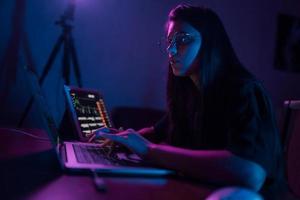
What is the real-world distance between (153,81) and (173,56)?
1752 millimetres

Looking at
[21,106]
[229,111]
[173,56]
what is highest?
[173,56]

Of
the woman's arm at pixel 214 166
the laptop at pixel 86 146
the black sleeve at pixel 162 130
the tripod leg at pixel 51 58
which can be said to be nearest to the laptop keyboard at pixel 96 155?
the laptop at pixel 86 146

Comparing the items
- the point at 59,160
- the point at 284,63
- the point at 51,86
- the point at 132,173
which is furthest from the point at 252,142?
the point at 284,63

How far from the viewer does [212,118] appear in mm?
1154

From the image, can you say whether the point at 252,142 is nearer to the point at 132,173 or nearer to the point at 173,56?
the point at 132,173

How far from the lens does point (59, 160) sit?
0.88 meters

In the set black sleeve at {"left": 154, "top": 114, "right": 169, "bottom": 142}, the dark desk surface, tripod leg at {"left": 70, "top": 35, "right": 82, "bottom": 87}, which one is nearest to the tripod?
tripod leg at {"left": 70, "top": 35, "right": 82, "bottom": 87}

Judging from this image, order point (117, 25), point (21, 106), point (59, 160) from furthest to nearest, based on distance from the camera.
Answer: point (117, 25), point (21, 106), point (59, 160)

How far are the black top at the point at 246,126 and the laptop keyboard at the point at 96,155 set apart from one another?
0.99 feet

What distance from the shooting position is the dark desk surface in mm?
696

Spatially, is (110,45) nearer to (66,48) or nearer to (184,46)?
(66,48)

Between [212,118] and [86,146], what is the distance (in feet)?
1.52

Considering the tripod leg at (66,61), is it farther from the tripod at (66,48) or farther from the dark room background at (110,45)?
the dark room background at (110,45)

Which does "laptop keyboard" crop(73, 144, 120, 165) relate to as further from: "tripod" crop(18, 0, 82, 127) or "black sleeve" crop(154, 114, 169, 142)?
"tripod" crop(18, 0, 82, 127)
